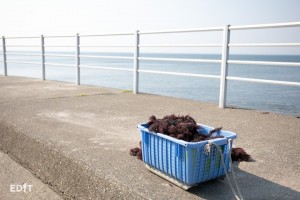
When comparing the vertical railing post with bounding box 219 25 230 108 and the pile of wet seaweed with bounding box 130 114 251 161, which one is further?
the vertical railing post with bounding box 219 25 230 108

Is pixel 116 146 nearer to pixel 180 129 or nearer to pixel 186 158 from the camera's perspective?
pixel 180 129

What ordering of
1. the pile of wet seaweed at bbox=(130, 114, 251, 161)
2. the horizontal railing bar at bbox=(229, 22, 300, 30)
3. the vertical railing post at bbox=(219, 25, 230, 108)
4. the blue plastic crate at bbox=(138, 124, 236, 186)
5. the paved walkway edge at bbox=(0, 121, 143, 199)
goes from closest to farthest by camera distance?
1. the blue plastic crate at bbox=(138, 124, 236, 186)
2. the pile of wet seaweed at bbox=(130, 114, 251, 161)
3. the paved walkway edge at bbox=(0, 121, 143, 199)
4. the horizontal railing bar at bbox=(229, 22, 300, 30)
5. the vertical railing post at bbox=(219, 25, 230, 108)

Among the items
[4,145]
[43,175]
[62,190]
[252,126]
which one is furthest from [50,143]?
[252,126]

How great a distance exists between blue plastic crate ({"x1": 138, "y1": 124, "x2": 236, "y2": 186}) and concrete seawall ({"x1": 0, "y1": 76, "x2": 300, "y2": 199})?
9 centimetres

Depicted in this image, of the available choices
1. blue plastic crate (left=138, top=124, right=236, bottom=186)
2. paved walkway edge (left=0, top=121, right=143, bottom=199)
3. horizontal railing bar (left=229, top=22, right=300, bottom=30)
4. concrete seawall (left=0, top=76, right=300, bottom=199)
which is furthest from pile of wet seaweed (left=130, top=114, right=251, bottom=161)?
horizontal railing bar (left=229, top=22, right=300, bottom=30)

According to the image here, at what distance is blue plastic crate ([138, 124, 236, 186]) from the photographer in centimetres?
186

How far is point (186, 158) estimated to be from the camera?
186cm

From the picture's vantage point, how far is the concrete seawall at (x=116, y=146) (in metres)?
2.02

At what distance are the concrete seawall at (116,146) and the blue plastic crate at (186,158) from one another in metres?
0.09

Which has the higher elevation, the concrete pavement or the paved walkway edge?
the paved walkway edge

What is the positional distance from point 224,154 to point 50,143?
159 centimetres

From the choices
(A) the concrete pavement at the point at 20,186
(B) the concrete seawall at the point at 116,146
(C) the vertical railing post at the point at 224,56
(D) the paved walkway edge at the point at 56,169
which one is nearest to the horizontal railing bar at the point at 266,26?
(C) the vertical railing post at the point at 224,56

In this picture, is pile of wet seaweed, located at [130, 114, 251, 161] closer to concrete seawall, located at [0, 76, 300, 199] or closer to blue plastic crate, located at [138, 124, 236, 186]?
blue plastic crate, located at [138, 124, 236, 186]

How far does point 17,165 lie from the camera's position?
3.00 meters
